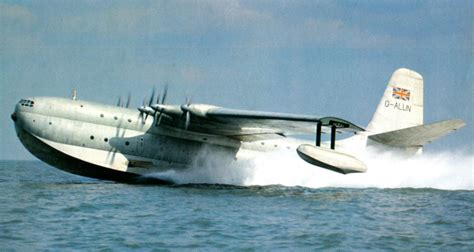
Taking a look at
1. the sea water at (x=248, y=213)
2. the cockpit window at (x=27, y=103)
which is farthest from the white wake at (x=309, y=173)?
the cockpit window at (x=27, y=103)

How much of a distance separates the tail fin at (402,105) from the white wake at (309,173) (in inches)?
73.7

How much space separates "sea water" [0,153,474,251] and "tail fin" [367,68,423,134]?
2.14 m

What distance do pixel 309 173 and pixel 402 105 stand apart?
5510 mm

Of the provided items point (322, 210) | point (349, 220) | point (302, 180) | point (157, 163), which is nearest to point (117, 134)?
point (157, 163)

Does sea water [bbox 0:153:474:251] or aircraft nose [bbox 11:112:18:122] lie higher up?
aircraft nose [bbox 11:112:18:122]

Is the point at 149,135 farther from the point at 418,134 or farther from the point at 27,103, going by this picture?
the point at 418,134

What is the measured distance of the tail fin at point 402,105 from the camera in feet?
98.0

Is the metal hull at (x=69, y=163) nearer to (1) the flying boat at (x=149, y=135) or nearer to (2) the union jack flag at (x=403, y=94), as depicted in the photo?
(1) the flying boat at (x=149, y=135)

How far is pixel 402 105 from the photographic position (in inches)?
1176

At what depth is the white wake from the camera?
2841 centimetres

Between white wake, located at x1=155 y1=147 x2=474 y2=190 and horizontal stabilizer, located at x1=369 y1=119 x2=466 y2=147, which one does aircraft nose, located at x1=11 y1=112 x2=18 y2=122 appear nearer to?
white wake, located at x1=155 y1=147 x2=474 y2=190

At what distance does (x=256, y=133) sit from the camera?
27.3m

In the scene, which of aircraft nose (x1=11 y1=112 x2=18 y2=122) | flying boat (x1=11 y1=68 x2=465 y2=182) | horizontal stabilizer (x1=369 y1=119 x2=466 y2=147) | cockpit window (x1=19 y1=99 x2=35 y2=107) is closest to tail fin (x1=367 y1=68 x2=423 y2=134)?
flying boat (x1=11 y1=68 x2=465 y2=182)

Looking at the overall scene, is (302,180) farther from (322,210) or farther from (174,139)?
(322,210)
